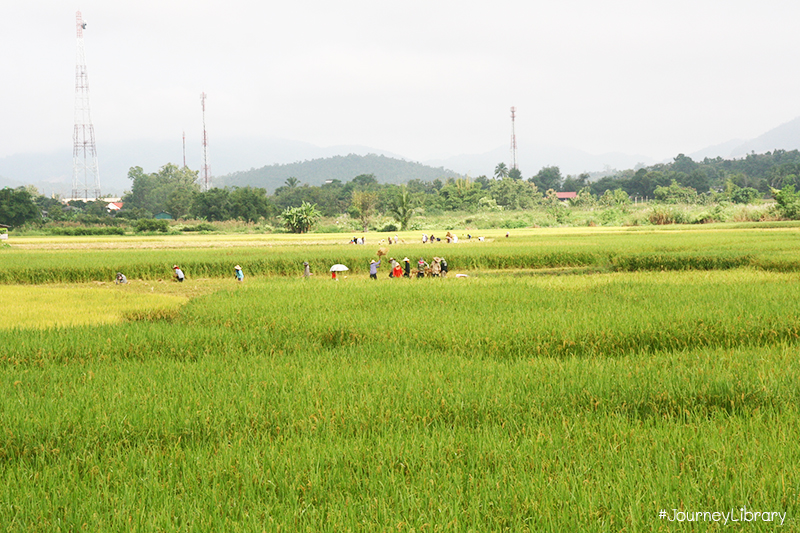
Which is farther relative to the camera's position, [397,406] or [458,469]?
[397,406]

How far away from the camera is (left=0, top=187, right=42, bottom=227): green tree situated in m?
55.3

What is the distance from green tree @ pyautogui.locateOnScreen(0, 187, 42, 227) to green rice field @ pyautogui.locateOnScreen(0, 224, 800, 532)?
5738 centimetres

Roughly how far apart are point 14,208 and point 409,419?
65.5 metres

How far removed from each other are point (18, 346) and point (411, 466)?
6210 millimetres

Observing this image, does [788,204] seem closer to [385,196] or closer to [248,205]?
[385,196]

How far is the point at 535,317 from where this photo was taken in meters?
8.30

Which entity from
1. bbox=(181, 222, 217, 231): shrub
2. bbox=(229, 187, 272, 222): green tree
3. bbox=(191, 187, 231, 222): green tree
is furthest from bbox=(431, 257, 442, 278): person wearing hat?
bbox=(191, 187, 231, 222): green tree

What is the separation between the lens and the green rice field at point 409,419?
2.85m

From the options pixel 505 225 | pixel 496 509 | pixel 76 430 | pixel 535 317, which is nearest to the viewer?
pixel 496 509

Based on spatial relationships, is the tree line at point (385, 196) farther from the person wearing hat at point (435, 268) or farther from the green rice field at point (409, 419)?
the green rice field at point (409, 419)

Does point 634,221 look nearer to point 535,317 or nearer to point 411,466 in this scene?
point 535,317

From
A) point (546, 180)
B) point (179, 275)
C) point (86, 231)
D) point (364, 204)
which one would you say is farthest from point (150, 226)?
point (546, 180)

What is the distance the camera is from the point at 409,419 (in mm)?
4262

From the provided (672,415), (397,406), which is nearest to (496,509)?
(397,406)
